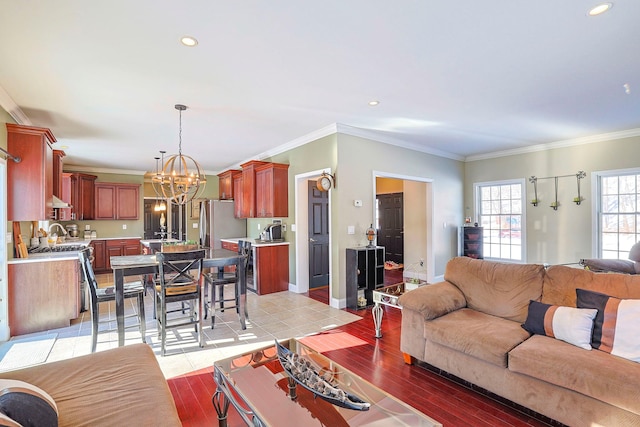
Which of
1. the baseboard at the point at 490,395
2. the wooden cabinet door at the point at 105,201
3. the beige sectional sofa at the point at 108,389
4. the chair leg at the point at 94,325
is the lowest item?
the baseboard at the point at 490,395

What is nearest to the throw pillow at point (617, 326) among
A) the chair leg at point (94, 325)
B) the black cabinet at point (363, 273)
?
the black cabinet at point (363, 273)

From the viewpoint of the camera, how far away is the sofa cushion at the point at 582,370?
170 centimetres

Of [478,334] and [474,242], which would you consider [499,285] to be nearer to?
[478,334]

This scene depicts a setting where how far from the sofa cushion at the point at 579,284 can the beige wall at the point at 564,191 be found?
3.67 metres

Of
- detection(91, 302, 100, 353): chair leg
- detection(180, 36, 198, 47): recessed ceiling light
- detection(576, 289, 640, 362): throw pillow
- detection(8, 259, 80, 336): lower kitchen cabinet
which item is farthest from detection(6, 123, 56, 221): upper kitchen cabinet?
detection(576, 289, 640, 362): throw pillow

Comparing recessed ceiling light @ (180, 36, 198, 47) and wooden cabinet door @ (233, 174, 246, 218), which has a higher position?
recessed ceiling light @ (180, 36, 198, 47)

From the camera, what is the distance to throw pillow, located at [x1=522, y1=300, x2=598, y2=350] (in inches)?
83.1

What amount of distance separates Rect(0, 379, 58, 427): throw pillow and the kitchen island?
418 cm

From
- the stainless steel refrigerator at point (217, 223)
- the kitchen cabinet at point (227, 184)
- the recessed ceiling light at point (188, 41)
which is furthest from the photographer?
the kitchen cabinet at point (227, 184)

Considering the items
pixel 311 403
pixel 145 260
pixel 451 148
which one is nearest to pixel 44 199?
pixel 145 260

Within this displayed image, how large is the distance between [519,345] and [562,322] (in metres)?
0.37

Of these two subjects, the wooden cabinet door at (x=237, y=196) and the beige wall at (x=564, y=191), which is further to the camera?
the wooden cabinet door at (x=237, y=196)

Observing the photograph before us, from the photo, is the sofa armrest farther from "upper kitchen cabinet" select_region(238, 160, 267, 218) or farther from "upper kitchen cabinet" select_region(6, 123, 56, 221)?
"upper kitchen cabinet" select_region(6, 123, 56, 221)

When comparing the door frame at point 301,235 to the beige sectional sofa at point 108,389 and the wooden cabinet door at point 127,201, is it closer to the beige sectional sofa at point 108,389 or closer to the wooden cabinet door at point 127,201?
the beige sectional sofa at point 108,389
